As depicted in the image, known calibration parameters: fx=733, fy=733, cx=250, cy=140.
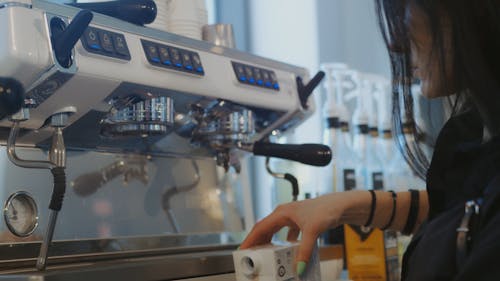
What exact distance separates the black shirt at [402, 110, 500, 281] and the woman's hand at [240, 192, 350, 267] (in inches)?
5.1

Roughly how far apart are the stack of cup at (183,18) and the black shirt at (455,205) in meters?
0.47

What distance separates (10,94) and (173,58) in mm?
347

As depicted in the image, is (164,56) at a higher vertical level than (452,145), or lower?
higher

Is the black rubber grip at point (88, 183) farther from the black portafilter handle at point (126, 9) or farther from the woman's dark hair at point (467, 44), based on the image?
the woman's dark hair at point (467, 44)

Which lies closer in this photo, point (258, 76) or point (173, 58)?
point (173, 58)

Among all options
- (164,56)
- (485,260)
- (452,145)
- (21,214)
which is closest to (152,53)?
(164,56)

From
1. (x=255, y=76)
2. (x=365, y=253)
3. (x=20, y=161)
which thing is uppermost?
(x=255, y=76)

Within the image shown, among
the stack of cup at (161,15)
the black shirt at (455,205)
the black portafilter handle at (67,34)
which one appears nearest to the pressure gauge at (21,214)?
the black portafilter handle at (67,34)

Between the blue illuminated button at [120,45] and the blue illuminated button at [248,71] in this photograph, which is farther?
the blue illuminated button at [248,71]

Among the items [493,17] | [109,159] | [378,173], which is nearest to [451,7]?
[493,17]

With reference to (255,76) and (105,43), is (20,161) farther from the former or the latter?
(255,76)

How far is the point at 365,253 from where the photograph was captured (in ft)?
4.25

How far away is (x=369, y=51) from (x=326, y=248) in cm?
83

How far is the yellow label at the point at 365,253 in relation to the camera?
4.20ft
